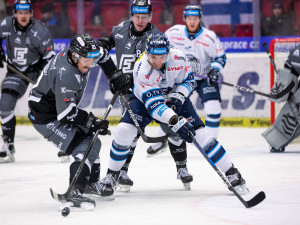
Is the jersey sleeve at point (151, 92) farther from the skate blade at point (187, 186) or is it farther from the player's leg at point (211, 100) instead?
the player's leg at point (211, 100)

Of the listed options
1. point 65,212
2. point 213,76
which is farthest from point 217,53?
point 65,212

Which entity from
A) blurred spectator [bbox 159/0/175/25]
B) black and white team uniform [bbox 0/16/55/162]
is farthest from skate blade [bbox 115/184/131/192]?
blurred spectator [bbox 159/0/175/25]

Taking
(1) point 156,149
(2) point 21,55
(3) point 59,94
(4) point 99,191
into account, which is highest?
(3) point 59,94

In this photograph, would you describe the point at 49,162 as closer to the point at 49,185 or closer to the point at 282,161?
the point at 49,185

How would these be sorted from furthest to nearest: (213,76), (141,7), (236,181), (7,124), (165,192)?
Answer: (7,124), (213,76), (141,7), (165,192), (236,181)

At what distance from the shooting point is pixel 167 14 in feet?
28.7

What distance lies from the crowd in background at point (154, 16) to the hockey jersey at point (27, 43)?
2322 millimetres

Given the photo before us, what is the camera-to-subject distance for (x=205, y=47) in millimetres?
6617

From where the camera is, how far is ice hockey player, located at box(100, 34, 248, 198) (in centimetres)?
447

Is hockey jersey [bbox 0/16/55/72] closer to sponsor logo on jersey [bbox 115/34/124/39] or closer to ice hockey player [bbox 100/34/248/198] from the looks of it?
sponsor logo on jersey [bbox 115/34/124/39]

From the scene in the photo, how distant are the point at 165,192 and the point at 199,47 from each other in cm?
212

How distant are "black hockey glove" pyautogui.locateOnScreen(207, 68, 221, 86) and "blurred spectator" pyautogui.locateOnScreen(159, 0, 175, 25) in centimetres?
240

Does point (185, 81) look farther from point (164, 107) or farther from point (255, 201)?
point (255, 201)

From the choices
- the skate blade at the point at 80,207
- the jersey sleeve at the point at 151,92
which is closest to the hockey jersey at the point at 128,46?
the jersey sleeve at the point at 151,92
